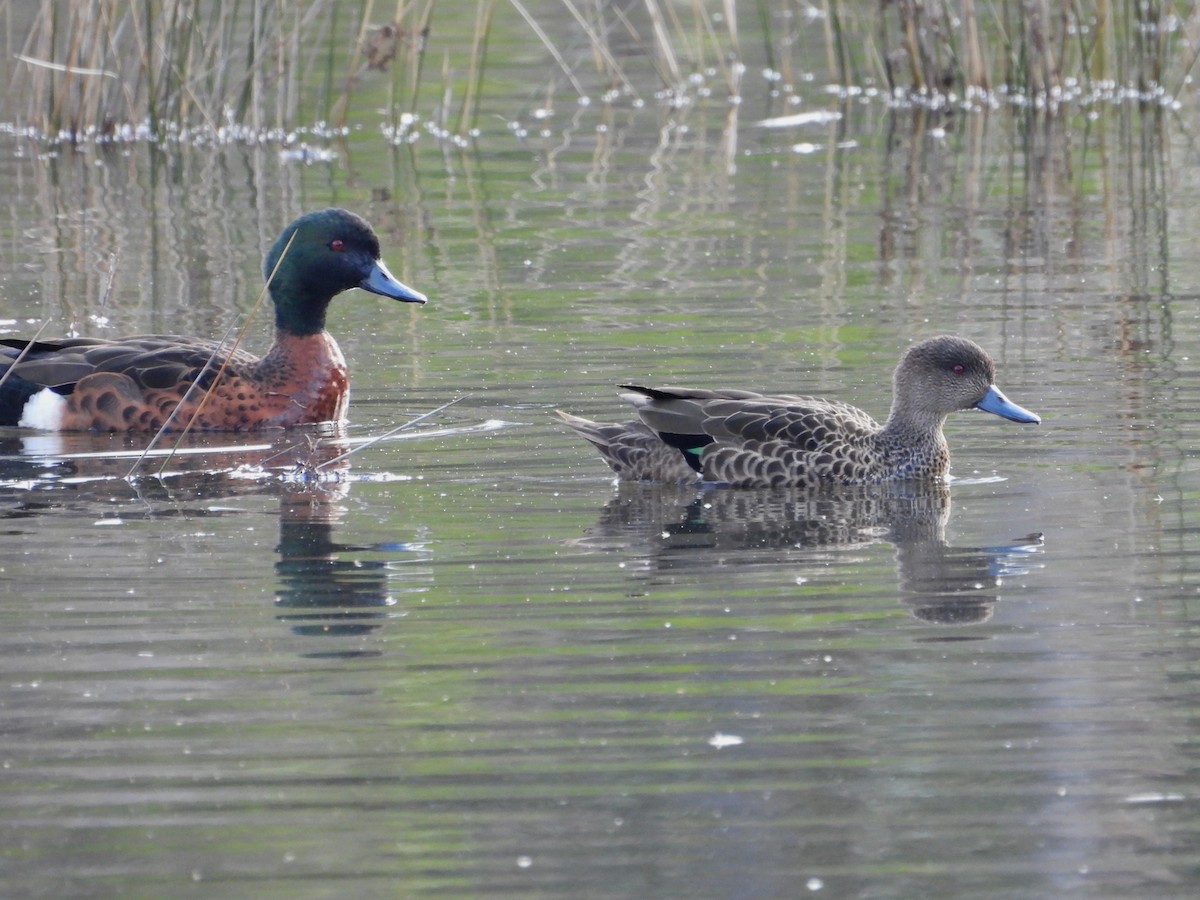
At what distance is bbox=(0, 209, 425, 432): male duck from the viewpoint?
30.7 feet

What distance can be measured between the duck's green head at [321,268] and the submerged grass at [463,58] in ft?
15.2

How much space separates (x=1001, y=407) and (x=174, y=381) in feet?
11.5

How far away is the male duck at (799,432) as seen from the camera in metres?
8.09

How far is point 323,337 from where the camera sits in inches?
385

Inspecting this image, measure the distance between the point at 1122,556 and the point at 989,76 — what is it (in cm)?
1540

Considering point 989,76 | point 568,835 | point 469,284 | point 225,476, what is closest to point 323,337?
point 225,476

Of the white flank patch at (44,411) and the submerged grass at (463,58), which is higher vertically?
the submerged grass at (463,58)

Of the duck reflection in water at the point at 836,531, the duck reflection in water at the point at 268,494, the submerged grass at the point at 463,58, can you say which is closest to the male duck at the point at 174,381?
the duck reflection in water at the point at 268,494

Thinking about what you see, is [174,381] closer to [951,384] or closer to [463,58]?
[951,384]

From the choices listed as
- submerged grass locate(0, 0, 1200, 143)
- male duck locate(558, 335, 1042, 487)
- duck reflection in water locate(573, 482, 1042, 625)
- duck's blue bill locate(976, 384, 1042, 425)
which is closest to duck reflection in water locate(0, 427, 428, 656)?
duck reflection in water locate(573, 482, 1042, 625)

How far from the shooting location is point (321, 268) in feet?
32.8

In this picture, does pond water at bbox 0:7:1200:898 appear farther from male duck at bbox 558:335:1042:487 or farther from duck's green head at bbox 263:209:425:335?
duck's green head at bbox 263:209:425:335

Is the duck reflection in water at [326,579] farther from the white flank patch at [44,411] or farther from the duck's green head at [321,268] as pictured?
the duck's green head at [321,268]

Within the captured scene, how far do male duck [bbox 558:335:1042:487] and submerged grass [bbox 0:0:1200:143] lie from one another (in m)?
6.60
